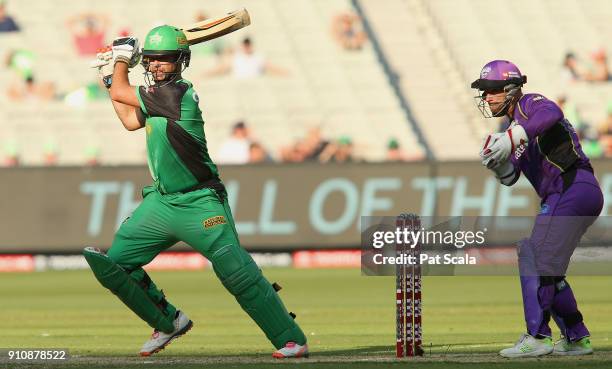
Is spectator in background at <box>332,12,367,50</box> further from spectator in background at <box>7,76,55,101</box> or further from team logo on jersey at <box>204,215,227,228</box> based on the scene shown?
team logo on jersey at <box>204,215,227,228</box>

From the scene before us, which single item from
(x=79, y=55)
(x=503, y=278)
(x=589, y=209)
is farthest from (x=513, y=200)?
(x=589, y=209)

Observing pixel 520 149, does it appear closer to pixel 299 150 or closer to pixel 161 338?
pixel 161 338

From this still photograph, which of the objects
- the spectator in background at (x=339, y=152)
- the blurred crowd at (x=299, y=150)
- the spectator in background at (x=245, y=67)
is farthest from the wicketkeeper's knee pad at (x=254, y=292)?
the spectator in background at (x=245, y=67)

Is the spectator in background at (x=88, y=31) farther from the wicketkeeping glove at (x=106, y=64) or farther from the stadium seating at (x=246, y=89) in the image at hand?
the wicketkeeping glove at (x=106, y=64)

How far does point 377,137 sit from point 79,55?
5906 mm

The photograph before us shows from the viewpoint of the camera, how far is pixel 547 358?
28.0ft

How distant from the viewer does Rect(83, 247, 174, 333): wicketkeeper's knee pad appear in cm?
864

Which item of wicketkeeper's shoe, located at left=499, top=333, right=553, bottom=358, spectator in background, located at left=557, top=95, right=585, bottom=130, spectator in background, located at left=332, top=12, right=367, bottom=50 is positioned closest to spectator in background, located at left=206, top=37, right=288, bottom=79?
spectator in background, located at left=332, top=12, right=367, bottom=50

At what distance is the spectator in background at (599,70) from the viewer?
87.8ft

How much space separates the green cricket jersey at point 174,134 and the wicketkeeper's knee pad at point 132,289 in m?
0.61

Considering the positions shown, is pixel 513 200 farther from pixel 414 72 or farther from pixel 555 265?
pixel 555 265

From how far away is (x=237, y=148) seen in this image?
73.4 feet

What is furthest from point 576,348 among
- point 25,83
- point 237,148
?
point 25,83

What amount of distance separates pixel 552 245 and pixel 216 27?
8.60 ft
